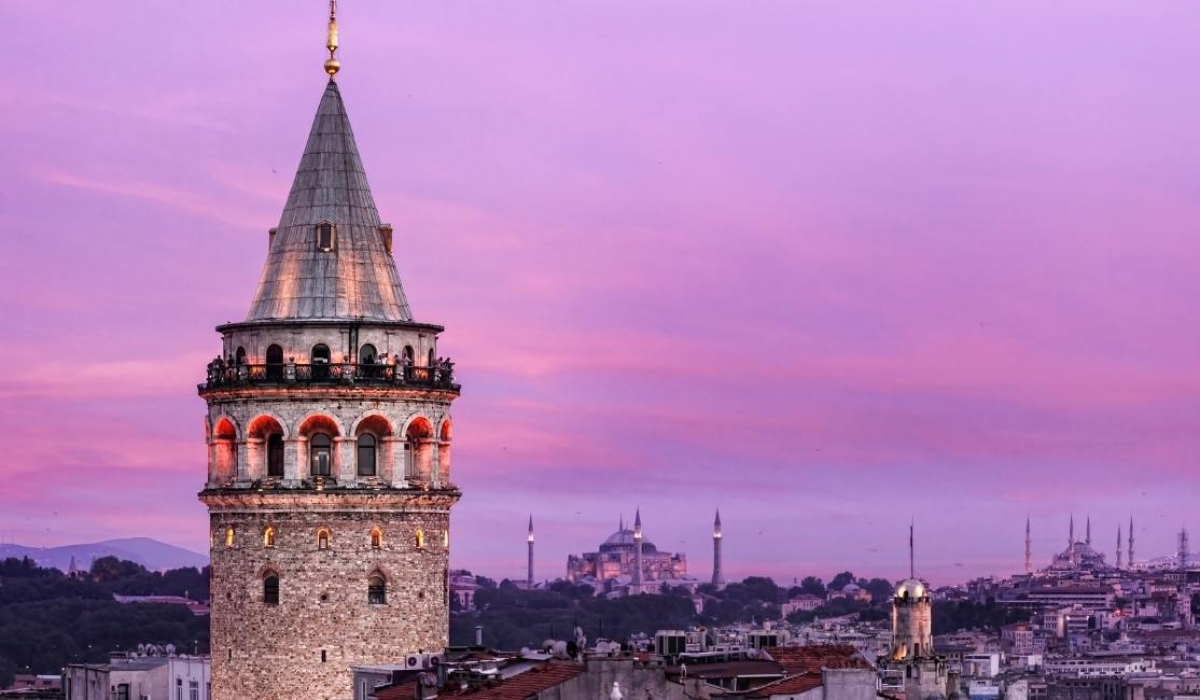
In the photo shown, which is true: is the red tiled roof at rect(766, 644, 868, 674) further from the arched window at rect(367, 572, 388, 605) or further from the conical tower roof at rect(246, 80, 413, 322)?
the conical tower roof at rect(246, 80, 413, 322)

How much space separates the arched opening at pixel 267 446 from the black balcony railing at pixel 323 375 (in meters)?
0.67

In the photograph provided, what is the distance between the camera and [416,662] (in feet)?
174

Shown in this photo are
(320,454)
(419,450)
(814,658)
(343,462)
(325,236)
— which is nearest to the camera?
(343,462)

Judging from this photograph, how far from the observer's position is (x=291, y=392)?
175 feet

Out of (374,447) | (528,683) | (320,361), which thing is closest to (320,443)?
(374,447)

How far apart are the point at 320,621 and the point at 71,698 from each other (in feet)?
89.7

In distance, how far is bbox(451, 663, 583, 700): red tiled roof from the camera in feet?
154

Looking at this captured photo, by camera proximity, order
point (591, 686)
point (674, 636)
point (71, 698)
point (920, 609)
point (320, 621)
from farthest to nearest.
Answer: point (920, 609)
point (71, 698)
point (674, 636)
point (320, 621)
point (591, 686)

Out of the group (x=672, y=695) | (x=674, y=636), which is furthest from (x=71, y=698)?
(x=672, y=695)

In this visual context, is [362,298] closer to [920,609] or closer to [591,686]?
[591,686]

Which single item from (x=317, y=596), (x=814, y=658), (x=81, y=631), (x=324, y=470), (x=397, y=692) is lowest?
(x=81, y=631)

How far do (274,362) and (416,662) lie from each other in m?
5.29

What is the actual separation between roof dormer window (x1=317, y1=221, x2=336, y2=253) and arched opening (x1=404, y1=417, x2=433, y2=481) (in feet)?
10.3

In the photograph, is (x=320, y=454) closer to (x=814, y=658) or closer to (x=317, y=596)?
(x=317, y=596)
